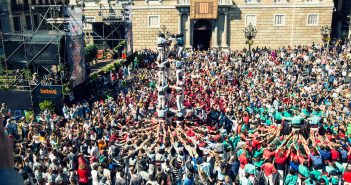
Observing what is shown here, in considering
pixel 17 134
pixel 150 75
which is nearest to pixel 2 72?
pixel 17 134

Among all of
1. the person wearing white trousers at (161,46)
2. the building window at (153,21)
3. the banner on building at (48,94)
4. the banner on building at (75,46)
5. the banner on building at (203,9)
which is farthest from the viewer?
the building window at (153,21)

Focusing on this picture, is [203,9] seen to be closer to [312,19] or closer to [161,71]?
[312,19]

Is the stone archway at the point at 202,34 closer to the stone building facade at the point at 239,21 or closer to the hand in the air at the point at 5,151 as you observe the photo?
the stone building facade at the point at 239,21

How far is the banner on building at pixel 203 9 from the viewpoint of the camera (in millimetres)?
39281

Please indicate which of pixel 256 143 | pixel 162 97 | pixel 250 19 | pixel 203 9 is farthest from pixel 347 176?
pixel 250 19

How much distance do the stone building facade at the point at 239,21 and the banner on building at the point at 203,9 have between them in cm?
73

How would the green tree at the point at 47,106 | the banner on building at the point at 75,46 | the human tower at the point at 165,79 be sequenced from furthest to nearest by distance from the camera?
the banner on building at the point at 75,46, the green tree at the point at 47,106, the human tower at the point at 165,79

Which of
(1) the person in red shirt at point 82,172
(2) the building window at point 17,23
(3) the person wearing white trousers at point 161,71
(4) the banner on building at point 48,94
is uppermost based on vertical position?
(2) the building window at point 17,23

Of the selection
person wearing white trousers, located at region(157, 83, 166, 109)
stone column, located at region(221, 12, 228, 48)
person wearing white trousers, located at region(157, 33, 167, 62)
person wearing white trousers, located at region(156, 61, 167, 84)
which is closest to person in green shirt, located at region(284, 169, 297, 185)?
person wearing white trousers, located at region(157, 83, 166, 109)

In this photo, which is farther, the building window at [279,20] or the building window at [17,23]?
the building window at [17,23]

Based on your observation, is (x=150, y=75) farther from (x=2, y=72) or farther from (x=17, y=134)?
(x=17, y=134)

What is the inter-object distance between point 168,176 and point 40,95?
12310mm

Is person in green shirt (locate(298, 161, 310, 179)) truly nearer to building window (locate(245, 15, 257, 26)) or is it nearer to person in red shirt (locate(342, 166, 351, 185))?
person in red shirt (locate(342, 166, 351, 185))

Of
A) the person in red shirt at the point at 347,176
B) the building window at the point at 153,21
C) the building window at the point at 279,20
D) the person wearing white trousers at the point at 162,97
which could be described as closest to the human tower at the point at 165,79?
the person wearing white trousers at the point at 162,97
